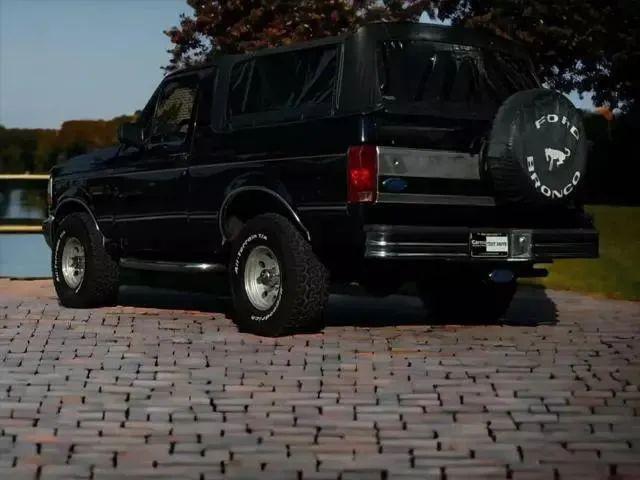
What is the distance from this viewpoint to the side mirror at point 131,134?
1175cm

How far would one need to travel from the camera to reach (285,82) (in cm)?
1041

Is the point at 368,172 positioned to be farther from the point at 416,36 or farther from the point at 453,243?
the point at 416,36

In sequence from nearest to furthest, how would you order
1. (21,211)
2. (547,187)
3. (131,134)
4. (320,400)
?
1. (320,400)
2. (547,187)
3. (131,134)
4. (21,211)

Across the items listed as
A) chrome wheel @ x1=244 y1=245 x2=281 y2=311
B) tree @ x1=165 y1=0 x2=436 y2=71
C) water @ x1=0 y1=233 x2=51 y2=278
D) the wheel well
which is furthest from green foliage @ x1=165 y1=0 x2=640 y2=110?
chrome wheel @ x1=244 y1=245 x2=281 y2=311

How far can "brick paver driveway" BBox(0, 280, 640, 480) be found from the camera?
18.2 ft

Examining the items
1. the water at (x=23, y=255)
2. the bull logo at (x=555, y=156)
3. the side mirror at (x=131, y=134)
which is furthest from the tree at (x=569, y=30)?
the bull logo at (x=555, y=156)

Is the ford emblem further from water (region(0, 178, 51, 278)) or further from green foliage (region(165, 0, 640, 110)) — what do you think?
green foliage (region(165, 0, 640, 110))

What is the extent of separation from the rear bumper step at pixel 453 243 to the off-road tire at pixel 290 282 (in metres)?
0.70

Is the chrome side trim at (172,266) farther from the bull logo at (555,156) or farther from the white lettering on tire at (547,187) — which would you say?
the bull logo at (555,156)

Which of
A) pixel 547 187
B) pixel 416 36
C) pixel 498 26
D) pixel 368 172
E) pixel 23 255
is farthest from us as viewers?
pixel 498 26

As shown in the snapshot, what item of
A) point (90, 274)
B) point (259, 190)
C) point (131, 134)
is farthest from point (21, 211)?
point (259, 190)

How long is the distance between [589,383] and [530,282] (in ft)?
26.6

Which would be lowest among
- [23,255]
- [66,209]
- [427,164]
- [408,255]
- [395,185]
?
[23,255]

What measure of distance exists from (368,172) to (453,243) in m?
0.90
